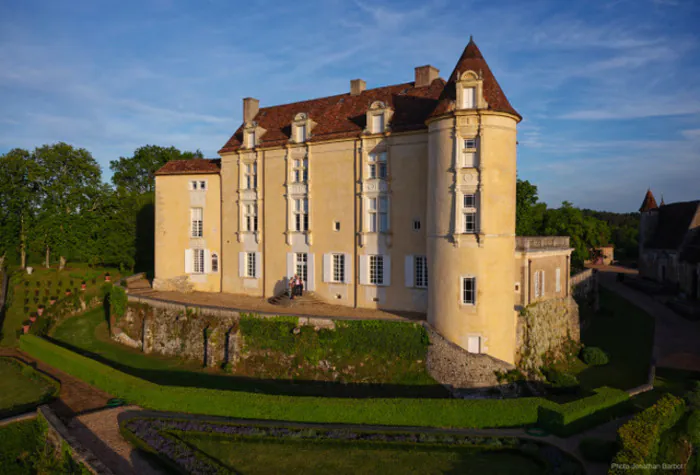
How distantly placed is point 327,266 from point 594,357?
1786 cm

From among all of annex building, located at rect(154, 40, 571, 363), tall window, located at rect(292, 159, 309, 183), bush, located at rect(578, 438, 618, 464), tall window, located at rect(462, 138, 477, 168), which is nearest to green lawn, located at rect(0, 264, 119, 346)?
annex building, located at rect(154, 40, 571, 363)

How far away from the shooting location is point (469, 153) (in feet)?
Result: 87.6

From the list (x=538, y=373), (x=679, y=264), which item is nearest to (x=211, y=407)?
Answer: (x=538, y=373)

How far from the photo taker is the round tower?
26203mm

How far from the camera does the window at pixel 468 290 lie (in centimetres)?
2636

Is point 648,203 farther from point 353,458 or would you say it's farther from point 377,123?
point 353,458

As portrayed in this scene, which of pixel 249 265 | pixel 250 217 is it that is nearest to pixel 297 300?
pixel 249 265

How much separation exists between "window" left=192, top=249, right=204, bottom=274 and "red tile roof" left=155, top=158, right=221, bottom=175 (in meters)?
6.34

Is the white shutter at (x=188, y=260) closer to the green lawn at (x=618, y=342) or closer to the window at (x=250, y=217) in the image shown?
the window at (x=250, y=217)

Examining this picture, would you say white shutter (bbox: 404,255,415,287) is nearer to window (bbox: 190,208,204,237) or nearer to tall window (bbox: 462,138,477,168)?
tall window (bbox: 462,138,477,168)

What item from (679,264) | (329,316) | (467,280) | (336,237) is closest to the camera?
(467,280)

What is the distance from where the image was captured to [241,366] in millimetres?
29594

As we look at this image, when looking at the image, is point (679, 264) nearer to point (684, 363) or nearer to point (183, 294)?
point (684, 363)

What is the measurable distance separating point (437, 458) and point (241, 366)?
1476 centimetres
